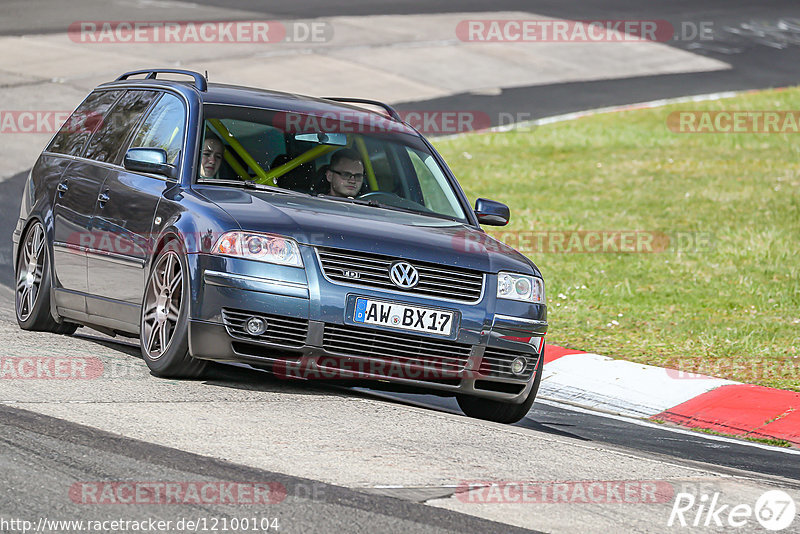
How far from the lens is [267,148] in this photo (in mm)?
8102

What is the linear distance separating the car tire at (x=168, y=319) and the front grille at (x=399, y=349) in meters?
0.77

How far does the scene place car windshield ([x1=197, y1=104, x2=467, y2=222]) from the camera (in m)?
8.00

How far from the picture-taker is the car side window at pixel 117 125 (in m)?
8.76

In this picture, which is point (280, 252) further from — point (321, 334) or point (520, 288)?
point (520, 288)

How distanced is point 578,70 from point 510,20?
477cm

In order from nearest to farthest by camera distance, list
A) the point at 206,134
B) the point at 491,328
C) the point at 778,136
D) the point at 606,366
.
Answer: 1. the point at 491,328
2. the point at 206,134
3. the point at 606,366
4. the point at 778,136

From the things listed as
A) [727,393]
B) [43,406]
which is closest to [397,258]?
[43,406]

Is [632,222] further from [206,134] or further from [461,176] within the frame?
[206,134]

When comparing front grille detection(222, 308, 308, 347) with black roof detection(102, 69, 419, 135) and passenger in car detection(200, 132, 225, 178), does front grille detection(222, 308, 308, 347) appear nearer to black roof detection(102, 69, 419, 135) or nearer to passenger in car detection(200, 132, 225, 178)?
passenger in car detection(200, 132, 225, 178)

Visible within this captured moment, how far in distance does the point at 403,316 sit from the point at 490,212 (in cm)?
188

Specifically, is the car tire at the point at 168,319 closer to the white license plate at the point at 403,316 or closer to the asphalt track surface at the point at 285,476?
the white license plate at the point at 403,316

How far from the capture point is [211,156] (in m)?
7.94

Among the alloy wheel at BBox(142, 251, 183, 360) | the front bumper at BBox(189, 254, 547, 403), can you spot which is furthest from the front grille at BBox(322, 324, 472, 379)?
the alloy wheel at BBox(142, 251, 183, 360)

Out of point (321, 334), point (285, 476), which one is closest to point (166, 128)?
point (321, 334)
